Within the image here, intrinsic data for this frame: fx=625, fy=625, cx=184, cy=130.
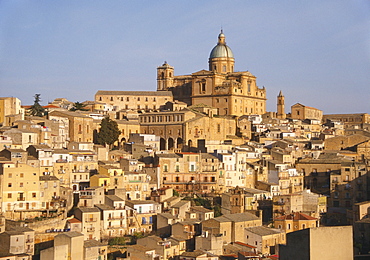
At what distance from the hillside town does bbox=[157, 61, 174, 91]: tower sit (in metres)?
6.46

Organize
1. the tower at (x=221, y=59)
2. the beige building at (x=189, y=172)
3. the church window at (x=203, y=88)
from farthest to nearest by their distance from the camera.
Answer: the tower at (x=221, y=59)
the church window at (x=203, y=88)
the beige building at (x=189, y=172)

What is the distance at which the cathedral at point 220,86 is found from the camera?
2493 inches

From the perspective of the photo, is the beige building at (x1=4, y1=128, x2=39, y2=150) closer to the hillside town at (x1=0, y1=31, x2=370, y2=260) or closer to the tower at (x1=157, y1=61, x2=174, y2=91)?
the hillside town at (x1=0, y1=31, x2=370, y2=260)

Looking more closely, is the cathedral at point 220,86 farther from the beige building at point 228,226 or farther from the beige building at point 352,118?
the beige building at point 228,226

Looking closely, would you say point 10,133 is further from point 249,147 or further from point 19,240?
point 249,147

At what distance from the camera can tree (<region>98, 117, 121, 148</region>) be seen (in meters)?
49.3

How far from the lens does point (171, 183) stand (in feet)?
134

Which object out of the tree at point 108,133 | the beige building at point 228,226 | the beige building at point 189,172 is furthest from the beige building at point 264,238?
the tree at point 108,133

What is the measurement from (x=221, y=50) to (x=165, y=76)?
271 inches

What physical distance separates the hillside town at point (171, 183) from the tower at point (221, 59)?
20.0ft

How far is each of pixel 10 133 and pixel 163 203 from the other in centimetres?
1099

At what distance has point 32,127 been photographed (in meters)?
42.4

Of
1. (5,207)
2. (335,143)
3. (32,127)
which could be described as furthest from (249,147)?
(5,207)

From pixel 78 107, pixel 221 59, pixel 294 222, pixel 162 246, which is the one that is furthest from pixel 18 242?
pixel 221 59
